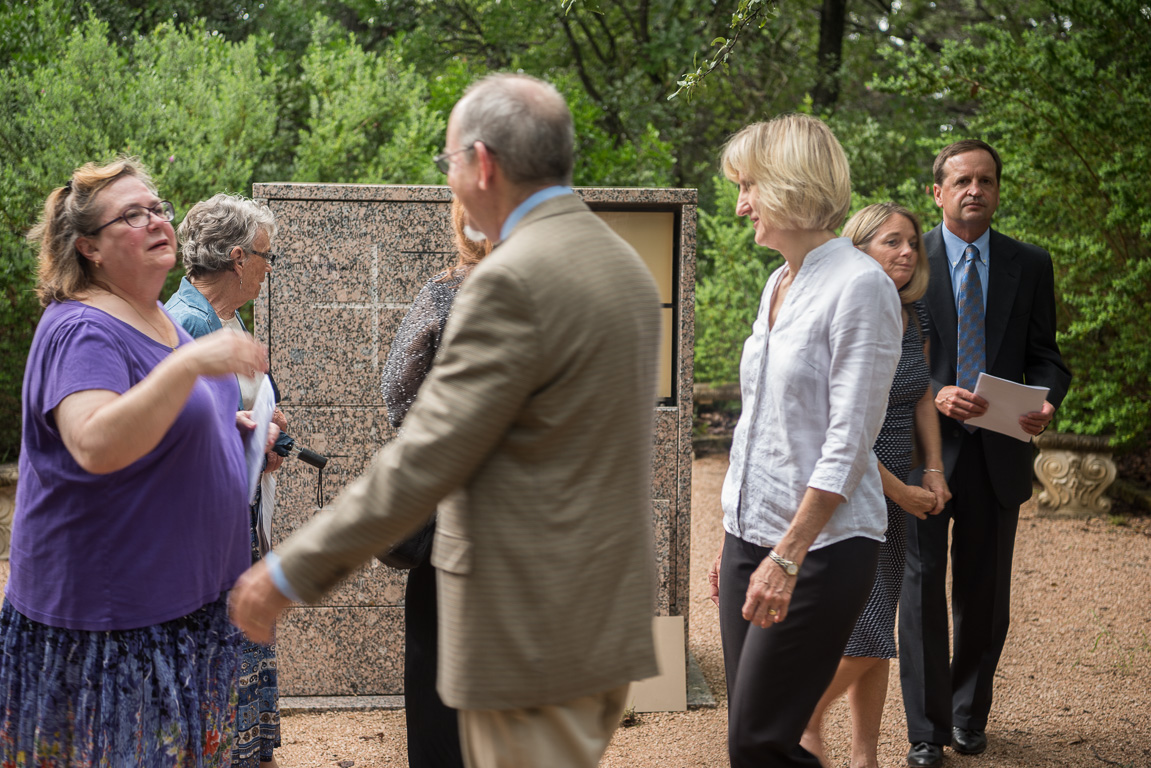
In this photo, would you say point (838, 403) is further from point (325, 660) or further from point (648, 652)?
point (325, 660)

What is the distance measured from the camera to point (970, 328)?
3.95m

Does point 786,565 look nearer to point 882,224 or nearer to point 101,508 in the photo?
point 101,508

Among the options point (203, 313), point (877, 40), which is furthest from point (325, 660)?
point (877, 40)

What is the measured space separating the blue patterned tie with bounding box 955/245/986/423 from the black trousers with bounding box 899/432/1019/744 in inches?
9.6

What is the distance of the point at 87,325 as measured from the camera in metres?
2.24

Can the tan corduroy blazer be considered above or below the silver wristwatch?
→ above

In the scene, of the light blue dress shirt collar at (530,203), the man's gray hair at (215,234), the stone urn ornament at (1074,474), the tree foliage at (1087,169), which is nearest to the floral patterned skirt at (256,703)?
the man's gray hair at (215,234)

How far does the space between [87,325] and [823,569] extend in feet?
5.71

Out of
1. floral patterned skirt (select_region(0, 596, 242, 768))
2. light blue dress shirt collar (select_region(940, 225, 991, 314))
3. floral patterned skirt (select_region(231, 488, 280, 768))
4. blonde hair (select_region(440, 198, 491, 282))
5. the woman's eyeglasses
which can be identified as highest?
the woman's eyeglasses

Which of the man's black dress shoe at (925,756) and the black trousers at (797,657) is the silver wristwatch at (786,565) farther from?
the man's black dress shoe at (925,756)

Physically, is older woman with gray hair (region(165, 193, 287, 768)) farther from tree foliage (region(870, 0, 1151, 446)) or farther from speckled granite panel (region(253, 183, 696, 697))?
tree foliage (region(870, 0, 1151, 446))

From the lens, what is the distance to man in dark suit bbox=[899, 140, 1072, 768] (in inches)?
150

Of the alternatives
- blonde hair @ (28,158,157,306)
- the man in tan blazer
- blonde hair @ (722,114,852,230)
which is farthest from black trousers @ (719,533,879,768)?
blonde hair @ (28,158,157,306)

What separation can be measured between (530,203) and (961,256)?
2.66 meters
